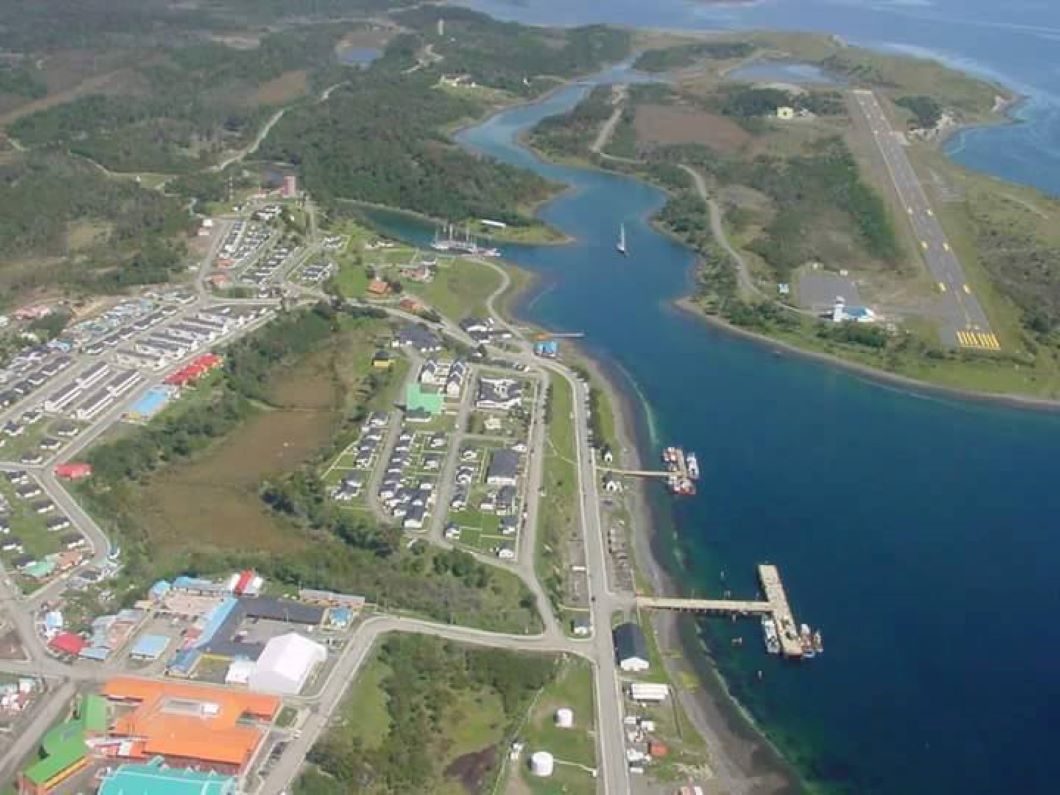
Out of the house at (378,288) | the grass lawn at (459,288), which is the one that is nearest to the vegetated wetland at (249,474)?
the house at (378,288)

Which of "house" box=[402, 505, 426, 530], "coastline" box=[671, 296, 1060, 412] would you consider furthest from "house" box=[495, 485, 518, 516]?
"coastline" box=[671, 296, 1060, 412]

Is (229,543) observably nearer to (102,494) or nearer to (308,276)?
(102,494)

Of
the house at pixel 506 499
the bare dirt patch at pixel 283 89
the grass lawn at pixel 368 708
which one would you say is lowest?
the bare dirt patch at pixel 283 89

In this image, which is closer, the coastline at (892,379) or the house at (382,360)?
the house at (382,360)

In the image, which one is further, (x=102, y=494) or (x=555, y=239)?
(x=555, y=239)

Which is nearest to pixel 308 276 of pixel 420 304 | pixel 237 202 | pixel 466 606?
pixel 420 304

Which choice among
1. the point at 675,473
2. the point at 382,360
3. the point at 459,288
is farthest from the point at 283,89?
the point at 675,473

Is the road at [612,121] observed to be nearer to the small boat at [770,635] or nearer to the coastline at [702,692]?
the coastline at [702,692]
